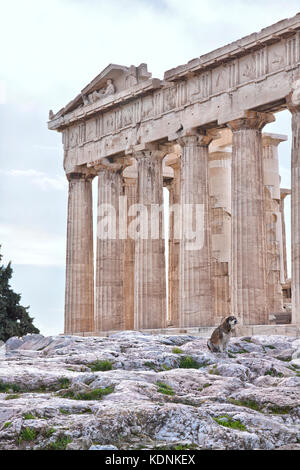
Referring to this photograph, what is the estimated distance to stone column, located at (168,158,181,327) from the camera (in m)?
Answer: 44.9

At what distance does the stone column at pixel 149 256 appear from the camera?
3809 cm

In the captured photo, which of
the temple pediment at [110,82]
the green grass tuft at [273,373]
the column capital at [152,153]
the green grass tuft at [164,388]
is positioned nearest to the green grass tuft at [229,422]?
the green grass tuft at [164,388]

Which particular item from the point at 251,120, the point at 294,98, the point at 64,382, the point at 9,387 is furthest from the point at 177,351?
the point at 251,120

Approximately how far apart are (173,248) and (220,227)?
3.66 metres

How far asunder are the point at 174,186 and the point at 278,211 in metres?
6.24

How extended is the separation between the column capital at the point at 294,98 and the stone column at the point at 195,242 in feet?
18.9

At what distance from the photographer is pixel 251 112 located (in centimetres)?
3331

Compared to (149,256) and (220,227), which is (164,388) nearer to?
(149,256)

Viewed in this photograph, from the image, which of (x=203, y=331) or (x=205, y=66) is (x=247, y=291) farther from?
(x=205, y=66)

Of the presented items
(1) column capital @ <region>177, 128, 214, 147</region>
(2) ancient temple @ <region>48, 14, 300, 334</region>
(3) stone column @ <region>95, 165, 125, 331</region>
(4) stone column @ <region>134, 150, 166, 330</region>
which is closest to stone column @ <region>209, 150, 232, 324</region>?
(2) ancient temple @ <region>48, 14, 300, 334</region>

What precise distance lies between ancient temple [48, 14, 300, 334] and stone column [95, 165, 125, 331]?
6 cm

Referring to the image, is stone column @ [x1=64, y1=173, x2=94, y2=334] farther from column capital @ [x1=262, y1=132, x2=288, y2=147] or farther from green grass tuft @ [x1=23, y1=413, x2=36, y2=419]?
green grass tuft @ [x1=23, y1=413, x2=36, y2=419]

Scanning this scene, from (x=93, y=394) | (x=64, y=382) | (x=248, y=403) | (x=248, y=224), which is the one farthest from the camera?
(x=248, y=224)

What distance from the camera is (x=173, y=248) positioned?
45.5 metres
